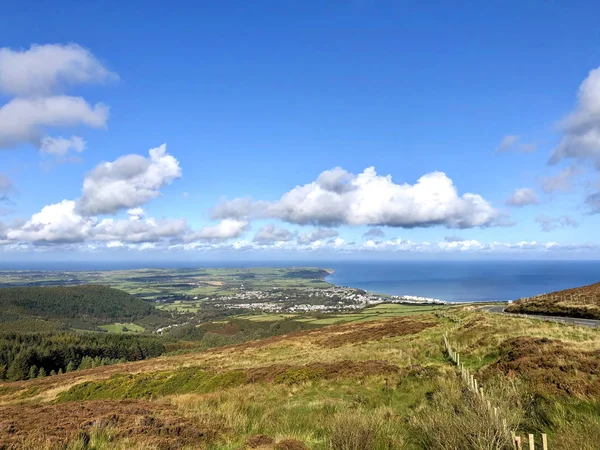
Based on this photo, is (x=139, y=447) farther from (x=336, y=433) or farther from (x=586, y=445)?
(x=586, y=445)

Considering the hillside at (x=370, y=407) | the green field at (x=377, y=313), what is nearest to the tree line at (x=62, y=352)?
the green field at (x=377, y=313)

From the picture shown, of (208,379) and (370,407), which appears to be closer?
(370,407)

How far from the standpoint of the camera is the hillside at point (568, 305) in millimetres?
29087

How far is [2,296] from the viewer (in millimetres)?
187875

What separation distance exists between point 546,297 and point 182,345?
8234 centimetres

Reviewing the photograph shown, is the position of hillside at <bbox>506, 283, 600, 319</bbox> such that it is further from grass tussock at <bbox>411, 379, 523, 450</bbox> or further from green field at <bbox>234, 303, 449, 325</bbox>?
grass tussock at <bbox>411, 379, 523, 450</bbox>

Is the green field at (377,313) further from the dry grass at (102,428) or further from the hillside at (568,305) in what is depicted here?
the dry grass at (102,428)

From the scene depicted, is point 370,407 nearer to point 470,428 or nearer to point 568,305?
point 470,428

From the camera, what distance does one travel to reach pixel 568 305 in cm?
3166

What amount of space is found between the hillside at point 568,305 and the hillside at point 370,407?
33.5 feet

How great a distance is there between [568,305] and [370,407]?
29.5 m

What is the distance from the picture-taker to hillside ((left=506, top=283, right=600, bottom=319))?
29.1 metres

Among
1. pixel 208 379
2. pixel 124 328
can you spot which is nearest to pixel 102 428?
pixel 208 379

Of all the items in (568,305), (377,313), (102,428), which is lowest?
(377,313)
